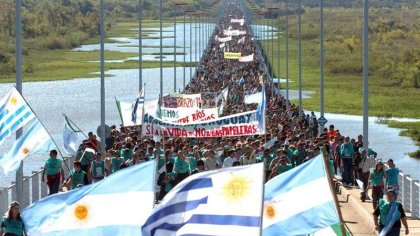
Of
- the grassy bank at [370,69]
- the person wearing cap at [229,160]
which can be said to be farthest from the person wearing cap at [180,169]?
the grassy bank at [370,69]

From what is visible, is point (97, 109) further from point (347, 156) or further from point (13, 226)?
point (13, 226)

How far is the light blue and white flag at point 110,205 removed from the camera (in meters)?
11.8

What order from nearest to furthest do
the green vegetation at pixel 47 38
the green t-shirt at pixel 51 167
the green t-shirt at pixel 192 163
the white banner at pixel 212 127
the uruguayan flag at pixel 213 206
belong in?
the uruguayan flag at pixel 213 206, the green t-shirt at pixel 51 167, the green t-shirt at pixel 192 163, the white banner at pixel 212 127, the green vegetation at pixel 47 38

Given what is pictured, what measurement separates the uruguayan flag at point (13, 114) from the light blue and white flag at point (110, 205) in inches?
237

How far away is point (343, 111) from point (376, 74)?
31297mm

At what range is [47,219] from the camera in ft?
38.2

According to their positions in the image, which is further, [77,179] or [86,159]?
[86,159]

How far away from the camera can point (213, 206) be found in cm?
1098

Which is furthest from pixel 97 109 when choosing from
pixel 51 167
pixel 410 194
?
pixel 51 167

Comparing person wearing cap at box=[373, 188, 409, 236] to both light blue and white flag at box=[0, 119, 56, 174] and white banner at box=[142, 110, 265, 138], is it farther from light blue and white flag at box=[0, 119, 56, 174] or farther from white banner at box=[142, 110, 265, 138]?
white banner at box=[142, 110, 265, 138]

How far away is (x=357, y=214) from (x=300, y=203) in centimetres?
1092

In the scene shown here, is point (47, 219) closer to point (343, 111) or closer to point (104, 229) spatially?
point (104, 229)

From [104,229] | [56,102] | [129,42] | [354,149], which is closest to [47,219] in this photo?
[104,229]

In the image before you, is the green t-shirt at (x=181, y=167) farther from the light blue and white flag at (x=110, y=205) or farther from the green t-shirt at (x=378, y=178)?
the light blue and white flag at (x=110, y=205)
